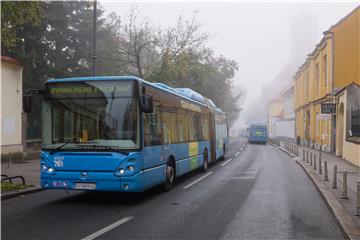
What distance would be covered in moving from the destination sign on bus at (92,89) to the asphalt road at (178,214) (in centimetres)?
253

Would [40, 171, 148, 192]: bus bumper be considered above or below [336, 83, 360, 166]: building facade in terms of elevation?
below

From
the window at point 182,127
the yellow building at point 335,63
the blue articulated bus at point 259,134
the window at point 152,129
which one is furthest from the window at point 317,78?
the window at point 152,129

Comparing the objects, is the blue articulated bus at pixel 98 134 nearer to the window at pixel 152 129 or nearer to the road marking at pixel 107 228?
the window at pixel 152 129

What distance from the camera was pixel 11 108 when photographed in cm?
2530

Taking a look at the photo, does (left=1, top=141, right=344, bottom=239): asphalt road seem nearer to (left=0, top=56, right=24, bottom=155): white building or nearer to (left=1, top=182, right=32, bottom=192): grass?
(left=1, top=182, right=32, bottom=192): grass

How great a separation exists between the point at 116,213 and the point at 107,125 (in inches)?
78.6

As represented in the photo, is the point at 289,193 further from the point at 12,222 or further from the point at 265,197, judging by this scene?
the point at 12,222

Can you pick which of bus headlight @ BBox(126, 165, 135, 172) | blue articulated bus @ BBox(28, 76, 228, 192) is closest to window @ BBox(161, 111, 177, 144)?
blue articulated bus @ BBox(28, 76, 228, 192)

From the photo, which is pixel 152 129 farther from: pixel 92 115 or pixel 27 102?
pixel 27 102

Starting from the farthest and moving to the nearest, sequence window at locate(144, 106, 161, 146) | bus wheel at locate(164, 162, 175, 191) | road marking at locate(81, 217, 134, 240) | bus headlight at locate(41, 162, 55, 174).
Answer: bus wheel at locate(164, 162, 175, 191) → window at locate(144, 106, 161, 146) → bus headlight at locate(41, 162, 55, 174) → road marking at locate(81, 217, 134, 240)

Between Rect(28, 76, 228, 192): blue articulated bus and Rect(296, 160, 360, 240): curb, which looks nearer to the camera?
Rect(296, 160, 360, 240): curb

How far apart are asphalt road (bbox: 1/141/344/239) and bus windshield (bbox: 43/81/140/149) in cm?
148

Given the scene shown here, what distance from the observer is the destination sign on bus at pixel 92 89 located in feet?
34.7

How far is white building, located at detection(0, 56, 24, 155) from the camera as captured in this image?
24.4 m
